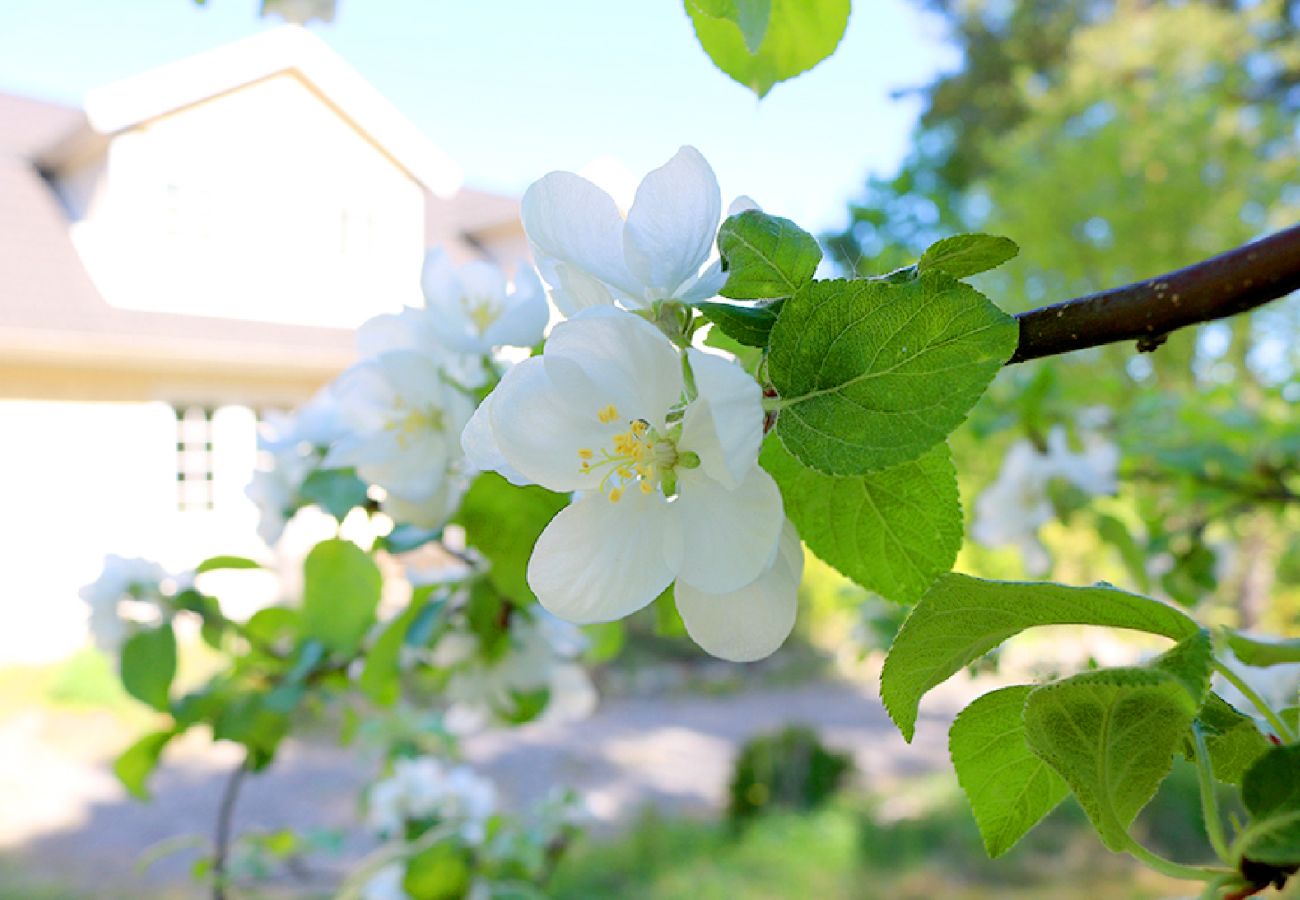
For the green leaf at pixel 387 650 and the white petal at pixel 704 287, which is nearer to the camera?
the white petal at pixel 704 287

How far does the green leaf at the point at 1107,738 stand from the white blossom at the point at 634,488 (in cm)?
6

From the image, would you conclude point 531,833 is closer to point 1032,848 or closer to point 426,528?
point 426,528

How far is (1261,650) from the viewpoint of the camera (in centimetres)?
28

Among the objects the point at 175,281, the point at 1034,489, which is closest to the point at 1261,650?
the point at 1034,489

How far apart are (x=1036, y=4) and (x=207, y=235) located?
598 centimetres

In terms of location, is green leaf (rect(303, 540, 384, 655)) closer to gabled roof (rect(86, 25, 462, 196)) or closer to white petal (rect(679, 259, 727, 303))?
white petal (rect(679, 259, 727, 303))

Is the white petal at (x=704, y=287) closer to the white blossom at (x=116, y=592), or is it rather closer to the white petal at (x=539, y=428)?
the white petal at (x=539, y=428)

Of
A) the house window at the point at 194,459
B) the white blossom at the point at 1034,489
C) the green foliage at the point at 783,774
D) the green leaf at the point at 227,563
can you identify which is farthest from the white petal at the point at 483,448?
the house window at the point at 194,459

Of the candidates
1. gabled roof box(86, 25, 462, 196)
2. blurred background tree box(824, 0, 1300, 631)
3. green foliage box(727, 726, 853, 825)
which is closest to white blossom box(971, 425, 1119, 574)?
blurred background tree box(824, 0, 1300, 631)

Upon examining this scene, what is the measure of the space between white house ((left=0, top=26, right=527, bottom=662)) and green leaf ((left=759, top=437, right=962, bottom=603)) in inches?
234

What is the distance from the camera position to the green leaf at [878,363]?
22cm

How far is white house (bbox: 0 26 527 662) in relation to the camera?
572 cm

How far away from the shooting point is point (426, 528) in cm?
54

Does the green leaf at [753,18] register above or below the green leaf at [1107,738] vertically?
above
